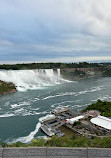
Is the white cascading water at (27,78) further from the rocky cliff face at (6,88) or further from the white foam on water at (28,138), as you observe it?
the white foam on water at (28,138)

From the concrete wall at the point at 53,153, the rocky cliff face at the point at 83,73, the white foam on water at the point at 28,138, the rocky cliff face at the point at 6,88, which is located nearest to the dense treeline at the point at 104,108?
the white foam on water at the point at 28,138

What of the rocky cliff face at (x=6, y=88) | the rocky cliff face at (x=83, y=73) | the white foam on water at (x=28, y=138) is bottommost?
the white foam on water at (x=28, y=138)

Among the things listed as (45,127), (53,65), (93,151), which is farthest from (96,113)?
(53,65)

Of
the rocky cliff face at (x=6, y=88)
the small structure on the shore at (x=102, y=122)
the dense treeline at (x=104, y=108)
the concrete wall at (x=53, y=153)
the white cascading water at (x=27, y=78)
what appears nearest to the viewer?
the concrete wall at (x=53, y=153)

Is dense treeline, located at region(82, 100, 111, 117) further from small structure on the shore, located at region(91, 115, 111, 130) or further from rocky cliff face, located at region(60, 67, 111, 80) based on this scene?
rocky cliff face, located at region(60, 67, 111, 80)

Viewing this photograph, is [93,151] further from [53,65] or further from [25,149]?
[53,65]

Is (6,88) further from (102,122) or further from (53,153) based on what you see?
(53,153)

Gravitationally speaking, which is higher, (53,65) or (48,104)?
(53,65)
